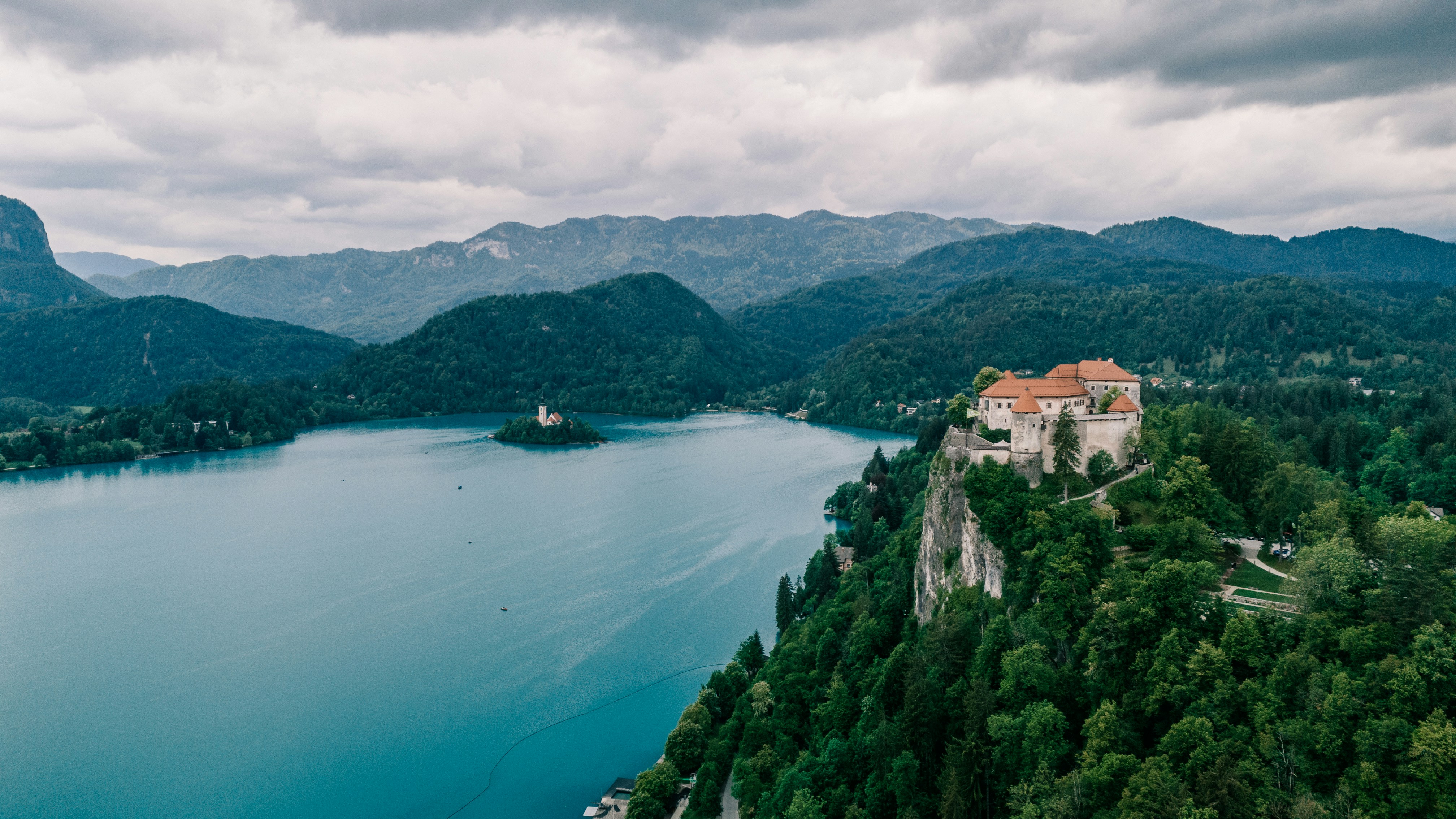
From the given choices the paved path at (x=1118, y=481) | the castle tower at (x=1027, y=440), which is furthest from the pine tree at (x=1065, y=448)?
the paved path at (x=1118, y=481)

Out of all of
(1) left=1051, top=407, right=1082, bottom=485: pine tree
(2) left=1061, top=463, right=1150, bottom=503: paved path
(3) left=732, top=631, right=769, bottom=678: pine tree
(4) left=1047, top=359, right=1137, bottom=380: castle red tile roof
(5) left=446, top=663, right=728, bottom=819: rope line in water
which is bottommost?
(5) left=446, top=663, right=728, bottom=819: rope line in water

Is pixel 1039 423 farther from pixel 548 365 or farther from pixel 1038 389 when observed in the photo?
pixel 548 365

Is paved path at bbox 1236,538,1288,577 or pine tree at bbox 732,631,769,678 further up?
paved path at bbox 1236,538,1288,577

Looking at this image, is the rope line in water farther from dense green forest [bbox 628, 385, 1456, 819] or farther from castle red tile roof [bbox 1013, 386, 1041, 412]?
castle red tile roof [bbox 1013, 386, 1041, 412]

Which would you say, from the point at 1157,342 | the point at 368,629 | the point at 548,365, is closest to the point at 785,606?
the point at 368,629

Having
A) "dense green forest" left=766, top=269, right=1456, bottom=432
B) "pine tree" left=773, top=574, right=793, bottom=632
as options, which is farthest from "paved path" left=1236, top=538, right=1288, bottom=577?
"dense green forest" left=766, top=269, right=1456, bottom=432

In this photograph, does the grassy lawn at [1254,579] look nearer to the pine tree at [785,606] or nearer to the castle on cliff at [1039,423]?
the castle on cliff at [1039,423]

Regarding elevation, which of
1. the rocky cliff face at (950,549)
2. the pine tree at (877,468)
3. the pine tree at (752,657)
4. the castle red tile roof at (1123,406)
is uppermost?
the castle red tile roof at (1123,406)
